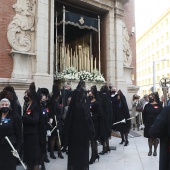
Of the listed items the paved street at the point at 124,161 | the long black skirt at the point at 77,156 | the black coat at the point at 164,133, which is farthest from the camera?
the paved street at the point at 124,161

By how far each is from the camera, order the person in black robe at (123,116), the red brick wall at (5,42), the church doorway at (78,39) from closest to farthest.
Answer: the person in black robe at (123,116) → the red brick wall at (5,42) → the church doorway at (78,39)

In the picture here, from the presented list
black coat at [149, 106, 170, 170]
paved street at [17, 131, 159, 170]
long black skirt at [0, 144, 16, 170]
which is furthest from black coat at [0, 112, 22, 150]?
black coat at [149, 106, 170, 170]

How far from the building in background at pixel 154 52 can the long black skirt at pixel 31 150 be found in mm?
44119

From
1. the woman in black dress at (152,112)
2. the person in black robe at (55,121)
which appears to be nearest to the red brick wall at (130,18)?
the woman in black dress at (152,112)

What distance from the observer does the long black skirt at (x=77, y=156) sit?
5.74m

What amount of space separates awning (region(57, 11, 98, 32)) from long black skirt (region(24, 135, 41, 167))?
789 centimetres

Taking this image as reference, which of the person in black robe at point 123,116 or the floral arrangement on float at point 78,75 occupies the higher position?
the floral arrangement on float at point 78,75

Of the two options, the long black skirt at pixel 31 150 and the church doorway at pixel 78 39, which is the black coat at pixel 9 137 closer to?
the long black skirt at pixel 31 150

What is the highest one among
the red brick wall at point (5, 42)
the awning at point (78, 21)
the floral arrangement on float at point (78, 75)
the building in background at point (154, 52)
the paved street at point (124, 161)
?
the building in background at point (154, 52)

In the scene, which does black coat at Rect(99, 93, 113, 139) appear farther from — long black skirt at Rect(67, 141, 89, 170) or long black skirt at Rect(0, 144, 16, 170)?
long black skirt at Rect(0, 144, 16, 170)

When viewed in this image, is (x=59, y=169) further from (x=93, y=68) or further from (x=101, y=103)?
(x=93, y=68)

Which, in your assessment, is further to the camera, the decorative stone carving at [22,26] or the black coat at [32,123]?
the decorative stone carving at [22,26]

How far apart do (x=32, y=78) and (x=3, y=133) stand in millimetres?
5721

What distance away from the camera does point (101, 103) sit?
8156 millimetres
